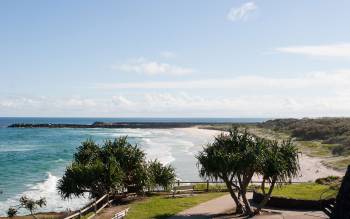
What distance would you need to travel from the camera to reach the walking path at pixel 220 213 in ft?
102

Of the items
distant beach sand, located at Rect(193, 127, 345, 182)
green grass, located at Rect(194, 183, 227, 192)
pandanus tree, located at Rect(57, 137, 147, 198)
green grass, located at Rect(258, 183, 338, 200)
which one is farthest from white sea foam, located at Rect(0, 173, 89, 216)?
distant beach sand, located at Rect(193, 127, 345, 182)

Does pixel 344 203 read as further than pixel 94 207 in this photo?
No

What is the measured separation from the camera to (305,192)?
3800cm

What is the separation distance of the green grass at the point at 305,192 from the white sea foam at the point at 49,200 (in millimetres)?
17432

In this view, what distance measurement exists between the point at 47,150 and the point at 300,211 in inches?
3052

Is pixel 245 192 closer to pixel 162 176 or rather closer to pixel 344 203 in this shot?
pixel 344 203

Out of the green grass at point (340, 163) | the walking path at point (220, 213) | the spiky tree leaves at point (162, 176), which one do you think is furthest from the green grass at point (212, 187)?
the green grass at point (340, 163)

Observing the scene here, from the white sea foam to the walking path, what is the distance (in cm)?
1315

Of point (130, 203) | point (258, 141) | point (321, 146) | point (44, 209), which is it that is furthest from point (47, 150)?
point (258, 141)

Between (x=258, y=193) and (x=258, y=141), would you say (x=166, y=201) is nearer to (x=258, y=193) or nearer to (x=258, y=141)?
(x=258, y=193)

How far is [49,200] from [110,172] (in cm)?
1218

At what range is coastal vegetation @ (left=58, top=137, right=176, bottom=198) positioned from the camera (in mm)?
37469

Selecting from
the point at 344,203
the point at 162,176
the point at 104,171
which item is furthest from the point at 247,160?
the point at 162,176

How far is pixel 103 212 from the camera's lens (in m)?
34.6
